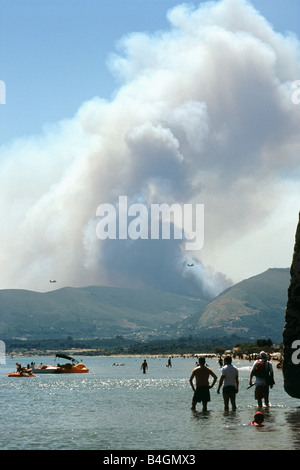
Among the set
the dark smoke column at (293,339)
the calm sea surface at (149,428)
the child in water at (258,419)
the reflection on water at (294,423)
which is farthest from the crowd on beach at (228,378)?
the dark smoke column at (293,339)

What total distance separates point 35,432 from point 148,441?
20.8 feet

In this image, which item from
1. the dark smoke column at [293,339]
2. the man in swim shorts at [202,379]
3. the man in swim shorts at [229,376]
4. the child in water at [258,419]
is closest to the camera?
the child in water at [258,419]

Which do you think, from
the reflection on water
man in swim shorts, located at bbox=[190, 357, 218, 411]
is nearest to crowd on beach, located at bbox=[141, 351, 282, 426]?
man in swim shorts, located at bbox=[190, 357, 218, 411]

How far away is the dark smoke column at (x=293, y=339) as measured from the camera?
115 ft

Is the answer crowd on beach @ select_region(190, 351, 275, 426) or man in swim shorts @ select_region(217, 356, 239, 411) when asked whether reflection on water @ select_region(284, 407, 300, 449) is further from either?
man in swim shorts @ select_region(217, 356, 239, 411)

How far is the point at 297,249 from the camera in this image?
37344mm

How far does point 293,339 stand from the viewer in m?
35.4

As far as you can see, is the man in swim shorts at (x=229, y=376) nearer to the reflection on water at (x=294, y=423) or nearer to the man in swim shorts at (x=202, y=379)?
the man in swim shorts at (x=202, y=379)

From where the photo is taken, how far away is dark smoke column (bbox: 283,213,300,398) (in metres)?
34.9

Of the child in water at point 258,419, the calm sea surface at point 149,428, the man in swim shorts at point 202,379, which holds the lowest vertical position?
the calm sea surface at point 149,428

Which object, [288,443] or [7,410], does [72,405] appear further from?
[288,443]

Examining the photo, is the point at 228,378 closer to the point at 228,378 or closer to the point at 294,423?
the point at 228,378

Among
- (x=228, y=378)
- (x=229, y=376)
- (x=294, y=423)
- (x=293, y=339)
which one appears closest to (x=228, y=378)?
(x=228, y=378)
